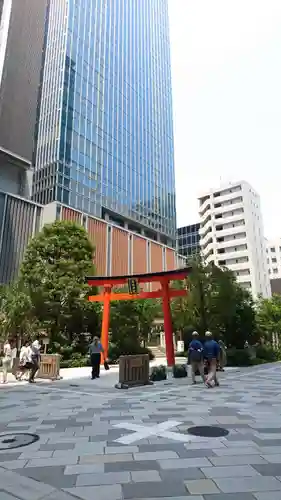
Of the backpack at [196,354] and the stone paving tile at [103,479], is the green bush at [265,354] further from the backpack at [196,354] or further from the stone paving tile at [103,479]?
the stone paving tile at [103,479]

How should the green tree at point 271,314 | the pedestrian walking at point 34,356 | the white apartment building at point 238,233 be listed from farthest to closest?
1. the white apartment building at point 238,233
2. the green tree at point 271,314
3. the pedestrian walking at point 34,356

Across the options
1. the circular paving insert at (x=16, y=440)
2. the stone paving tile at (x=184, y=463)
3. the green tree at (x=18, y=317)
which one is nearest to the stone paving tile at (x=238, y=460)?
the stone paving tile at (x=184, y=463)

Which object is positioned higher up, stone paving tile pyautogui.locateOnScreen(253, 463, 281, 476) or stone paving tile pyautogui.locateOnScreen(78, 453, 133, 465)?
stone paving tile pyautogui.locateOnScreen(253, 463, 281, 476)

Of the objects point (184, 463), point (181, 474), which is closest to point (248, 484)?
point (181, 474)

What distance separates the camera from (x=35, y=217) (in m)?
38.8

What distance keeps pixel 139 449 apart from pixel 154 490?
1443 mm

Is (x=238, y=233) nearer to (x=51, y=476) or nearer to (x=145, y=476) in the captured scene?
(x=145, y=476)

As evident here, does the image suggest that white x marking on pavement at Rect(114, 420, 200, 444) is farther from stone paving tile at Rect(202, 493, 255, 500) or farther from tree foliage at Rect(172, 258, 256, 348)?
tree foliage at Rect(172, 258, 256, 348)

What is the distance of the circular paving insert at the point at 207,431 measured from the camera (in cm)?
569

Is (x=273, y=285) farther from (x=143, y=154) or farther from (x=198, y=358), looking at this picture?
(x=198, y=358)

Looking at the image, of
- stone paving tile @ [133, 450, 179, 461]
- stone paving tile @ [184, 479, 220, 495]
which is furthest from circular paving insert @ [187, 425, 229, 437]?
stone paving tile @ [184, 479, 220, 495]

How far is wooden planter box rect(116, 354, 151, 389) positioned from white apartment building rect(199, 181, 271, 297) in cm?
5623

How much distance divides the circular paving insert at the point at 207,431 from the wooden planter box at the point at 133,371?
224 inches

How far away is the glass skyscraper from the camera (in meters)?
45.4
